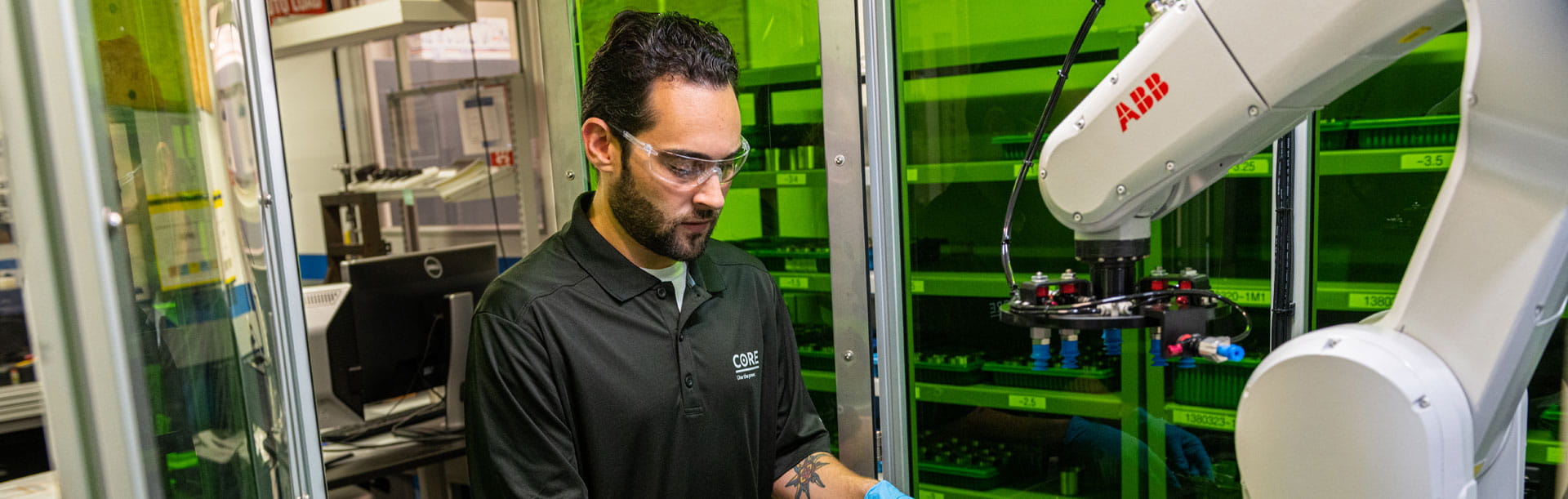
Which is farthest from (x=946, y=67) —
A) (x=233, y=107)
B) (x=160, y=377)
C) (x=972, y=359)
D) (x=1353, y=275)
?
(x=160, y=377)

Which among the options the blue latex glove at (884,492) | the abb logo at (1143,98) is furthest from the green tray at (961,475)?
the abb logo at (1143,98)

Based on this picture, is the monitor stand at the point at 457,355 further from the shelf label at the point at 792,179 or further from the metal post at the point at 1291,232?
the metal post at the point at 1291,232

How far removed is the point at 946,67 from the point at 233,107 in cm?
177

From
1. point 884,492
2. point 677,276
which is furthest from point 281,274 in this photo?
point 884,492

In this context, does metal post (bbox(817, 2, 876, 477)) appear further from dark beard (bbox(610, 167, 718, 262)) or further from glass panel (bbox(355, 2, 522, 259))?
glass panel (bbox(355, 2, 522, 259))

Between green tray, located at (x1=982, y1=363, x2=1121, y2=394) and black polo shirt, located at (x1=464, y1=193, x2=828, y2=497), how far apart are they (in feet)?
2.73

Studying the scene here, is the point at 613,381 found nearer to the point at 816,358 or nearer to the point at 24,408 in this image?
the point at 816,358

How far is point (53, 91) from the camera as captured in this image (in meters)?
0.68

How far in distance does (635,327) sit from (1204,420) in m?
1.42

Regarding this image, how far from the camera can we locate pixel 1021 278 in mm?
2645

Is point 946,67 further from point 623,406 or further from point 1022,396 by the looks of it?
point 623,406

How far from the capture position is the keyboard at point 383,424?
10.5 feet

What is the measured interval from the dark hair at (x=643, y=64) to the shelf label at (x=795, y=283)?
1.84 feet

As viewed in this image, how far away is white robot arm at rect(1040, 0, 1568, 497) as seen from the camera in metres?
1.01
